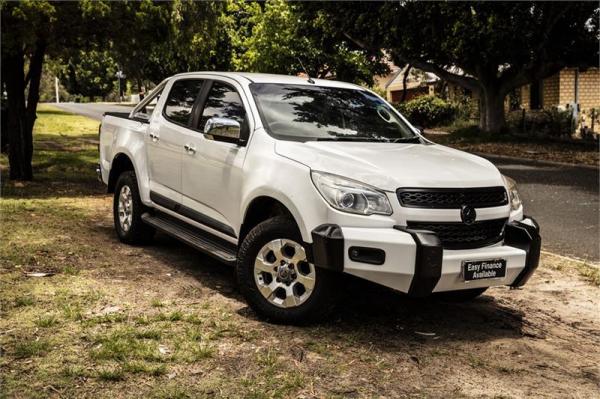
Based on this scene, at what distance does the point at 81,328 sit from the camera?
4.59m

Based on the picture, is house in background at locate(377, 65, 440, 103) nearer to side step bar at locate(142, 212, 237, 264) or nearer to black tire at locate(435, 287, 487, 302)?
side step bar at locate(142, 212, 237, 264)

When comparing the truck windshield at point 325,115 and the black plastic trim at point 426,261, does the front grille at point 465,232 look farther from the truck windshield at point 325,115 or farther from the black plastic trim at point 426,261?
the truck windshield at point 325,115

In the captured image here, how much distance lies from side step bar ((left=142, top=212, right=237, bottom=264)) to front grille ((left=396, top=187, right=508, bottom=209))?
152cm

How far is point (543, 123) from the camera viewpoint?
82.2ft

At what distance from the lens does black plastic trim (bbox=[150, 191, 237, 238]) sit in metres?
5.64

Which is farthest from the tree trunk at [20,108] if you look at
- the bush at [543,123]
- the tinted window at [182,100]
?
the bush at [543,123]

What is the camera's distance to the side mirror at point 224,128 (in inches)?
214

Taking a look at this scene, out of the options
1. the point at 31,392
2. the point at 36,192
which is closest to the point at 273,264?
the point at 31,392

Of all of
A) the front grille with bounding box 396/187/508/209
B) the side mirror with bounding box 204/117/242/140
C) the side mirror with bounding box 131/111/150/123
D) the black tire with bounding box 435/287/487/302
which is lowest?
the black tire with bounding box 435/287/487/302

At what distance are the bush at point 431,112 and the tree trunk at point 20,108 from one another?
2519cm

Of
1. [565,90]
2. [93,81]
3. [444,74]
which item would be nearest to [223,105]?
[444,74]

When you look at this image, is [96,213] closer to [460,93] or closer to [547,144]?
[547,144]

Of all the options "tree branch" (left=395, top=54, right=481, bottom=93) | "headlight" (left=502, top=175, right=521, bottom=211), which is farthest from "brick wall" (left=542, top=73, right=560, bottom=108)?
"headlight" (left=502, top=175, right=521, bottom=211)

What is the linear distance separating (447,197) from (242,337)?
1701 mm
